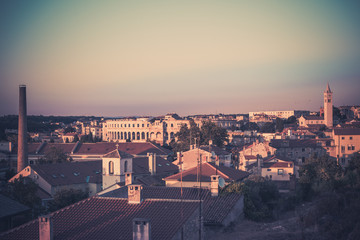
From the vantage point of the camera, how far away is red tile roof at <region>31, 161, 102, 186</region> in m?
38.1

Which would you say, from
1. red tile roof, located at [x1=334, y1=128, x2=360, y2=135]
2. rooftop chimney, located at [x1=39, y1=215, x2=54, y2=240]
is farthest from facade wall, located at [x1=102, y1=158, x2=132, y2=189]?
red tile roof, located at [x1=334, y1=128, x2=360, y2=135]

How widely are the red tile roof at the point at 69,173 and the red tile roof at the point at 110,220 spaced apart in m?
21.6

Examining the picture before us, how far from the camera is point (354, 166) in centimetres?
3912

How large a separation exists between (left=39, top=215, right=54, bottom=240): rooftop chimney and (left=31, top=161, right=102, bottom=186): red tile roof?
2336 cm

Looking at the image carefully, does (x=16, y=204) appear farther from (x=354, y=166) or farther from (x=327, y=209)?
(x=354, y=166)

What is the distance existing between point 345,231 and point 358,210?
280 cm

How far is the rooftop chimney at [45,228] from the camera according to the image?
1445 centimetres

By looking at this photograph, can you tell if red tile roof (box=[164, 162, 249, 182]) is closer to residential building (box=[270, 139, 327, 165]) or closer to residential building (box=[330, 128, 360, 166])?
residential building (box=[270, 139, 327, 165])

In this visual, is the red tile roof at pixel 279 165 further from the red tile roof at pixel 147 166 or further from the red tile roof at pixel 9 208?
the red tile roof at pixel 9 208

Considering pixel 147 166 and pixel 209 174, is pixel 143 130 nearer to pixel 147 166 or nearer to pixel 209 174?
pixel 147 166

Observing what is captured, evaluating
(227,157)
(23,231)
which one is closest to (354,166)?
(227,157)

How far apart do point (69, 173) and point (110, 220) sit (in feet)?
84.2

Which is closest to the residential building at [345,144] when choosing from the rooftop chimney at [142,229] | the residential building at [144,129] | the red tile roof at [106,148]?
the red tile roof at [106,148]

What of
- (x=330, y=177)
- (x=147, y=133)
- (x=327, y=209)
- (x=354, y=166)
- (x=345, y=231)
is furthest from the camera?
(x=147, y=133)
